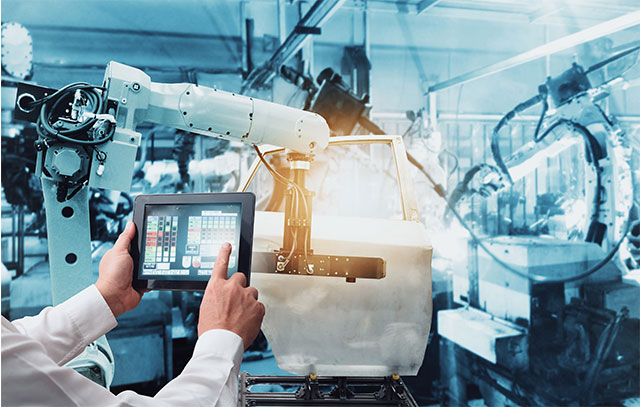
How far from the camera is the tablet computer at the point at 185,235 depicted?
107 centimetres

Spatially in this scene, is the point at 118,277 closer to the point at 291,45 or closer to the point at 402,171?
the point at 402,171

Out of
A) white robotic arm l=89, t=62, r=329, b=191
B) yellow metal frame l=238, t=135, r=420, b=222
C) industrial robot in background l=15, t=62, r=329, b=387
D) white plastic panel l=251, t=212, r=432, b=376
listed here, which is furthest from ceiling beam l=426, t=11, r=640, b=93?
industrial robot in background l=15, t=62, r=329, b=387

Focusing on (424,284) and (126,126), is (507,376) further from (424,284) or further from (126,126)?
(126,126)

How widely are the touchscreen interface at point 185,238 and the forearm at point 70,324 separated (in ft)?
0.44

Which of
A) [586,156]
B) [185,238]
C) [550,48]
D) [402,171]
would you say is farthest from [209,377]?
[550,48]

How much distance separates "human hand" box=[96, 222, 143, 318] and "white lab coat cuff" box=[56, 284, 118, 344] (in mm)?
17

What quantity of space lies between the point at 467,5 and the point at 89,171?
2926mm

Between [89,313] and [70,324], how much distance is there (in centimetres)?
5

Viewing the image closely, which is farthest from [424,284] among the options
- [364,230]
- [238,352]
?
[238,352]

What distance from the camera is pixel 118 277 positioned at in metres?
1.08

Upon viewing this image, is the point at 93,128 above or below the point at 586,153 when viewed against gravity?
below

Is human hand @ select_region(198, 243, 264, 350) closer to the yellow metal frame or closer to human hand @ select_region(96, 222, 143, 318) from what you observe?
human hand @ select_region(96, 222, 143, 318)

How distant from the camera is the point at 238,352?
2.72 ft

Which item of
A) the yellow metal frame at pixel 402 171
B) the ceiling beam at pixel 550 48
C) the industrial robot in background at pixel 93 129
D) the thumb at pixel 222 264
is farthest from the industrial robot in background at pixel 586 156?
the thumb at pixel 222 264
